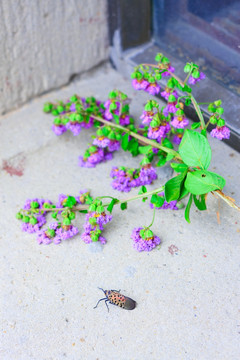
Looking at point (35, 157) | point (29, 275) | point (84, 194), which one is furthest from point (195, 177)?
point (35, 157)

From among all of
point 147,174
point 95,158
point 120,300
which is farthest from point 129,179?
point 120,300

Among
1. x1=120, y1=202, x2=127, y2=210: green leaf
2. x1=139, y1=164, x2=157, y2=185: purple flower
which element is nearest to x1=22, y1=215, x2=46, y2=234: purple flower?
x1=120, y1=202, x2=127, y2=210: green leaf

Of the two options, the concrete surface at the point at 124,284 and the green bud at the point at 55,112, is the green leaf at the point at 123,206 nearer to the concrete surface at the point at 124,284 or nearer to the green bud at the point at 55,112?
the concrete surface at the point at 124,284

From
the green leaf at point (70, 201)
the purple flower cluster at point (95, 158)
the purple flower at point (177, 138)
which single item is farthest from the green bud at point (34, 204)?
the purple flower at point (177, 138)

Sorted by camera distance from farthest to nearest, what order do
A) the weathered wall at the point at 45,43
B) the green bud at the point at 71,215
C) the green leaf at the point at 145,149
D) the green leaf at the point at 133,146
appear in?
the weathered wall at the point at 45,43, the green leaf at the point at 133,146, the green leaf at the point at 145,149, the green bud at the point at 71,215

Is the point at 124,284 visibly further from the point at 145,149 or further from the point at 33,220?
the point at 145,149

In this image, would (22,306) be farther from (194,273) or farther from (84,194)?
(194,273)
